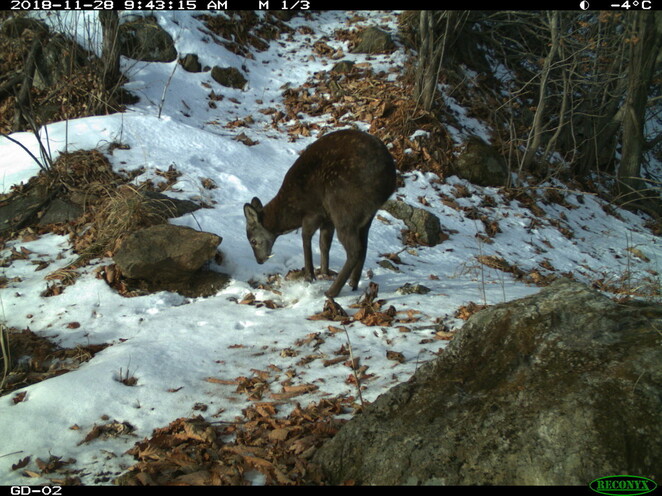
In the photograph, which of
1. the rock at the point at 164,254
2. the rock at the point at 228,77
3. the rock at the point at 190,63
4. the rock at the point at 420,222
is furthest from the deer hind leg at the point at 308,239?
the rock at the point at 190,63

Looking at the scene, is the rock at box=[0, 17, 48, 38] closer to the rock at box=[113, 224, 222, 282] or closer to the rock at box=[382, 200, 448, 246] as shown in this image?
the rock at box=[113, 224, 222, 282]

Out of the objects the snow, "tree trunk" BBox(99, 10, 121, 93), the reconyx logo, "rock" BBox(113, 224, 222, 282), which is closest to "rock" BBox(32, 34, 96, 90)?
"tree trunk" BBox(99, 10, 121, 93)

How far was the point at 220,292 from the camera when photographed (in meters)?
5.57

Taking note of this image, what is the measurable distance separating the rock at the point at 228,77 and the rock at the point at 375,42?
3534 mm

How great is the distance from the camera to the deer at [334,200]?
5.05 meters

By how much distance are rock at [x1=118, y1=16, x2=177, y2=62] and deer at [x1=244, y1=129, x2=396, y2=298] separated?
777 centimetres

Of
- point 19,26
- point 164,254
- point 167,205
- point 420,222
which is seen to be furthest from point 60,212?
point 19,26

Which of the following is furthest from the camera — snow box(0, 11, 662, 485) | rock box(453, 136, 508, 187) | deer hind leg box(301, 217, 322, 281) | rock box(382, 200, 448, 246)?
rock box(453, 136, 508, 187)

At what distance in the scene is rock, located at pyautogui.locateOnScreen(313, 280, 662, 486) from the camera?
1.83m

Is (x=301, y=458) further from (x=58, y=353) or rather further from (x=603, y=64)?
(x=603, y=64)


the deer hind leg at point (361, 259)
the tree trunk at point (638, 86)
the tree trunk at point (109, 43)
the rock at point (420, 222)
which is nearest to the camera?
the deer hind leg at point (361, 259)

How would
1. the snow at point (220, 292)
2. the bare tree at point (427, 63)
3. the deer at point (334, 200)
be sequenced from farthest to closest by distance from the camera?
the bare tree at point (427, 63)
the deer at point (334, 200)
the snow at point (220, 292)

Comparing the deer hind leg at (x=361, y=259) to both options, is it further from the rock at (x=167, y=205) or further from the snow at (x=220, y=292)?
the rock at (x=167, y=205)

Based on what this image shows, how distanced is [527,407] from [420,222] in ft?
18.9
